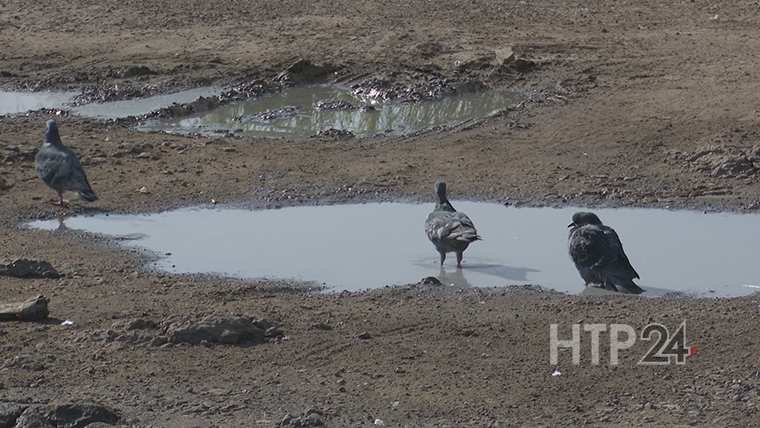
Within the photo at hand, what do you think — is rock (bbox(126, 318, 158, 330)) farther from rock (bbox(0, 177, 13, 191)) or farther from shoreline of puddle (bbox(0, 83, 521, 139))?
shoreline of puddle (bbox(0, 83, 521, 139))

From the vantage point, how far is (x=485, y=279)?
11.5m

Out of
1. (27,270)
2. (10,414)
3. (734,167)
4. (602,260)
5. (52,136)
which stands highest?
(52,136)

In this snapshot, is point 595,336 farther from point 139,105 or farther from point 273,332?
point 139,105

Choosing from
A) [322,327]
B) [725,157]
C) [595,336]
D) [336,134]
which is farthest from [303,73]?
[595,336]

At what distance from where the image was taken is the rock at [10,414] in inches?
333

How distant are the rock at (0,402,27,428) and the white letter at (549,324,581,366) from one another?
116 inches

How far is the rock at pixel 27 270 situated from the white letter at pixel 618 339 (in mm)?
4147

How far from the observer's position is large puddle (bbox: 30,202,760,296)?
1145 cm

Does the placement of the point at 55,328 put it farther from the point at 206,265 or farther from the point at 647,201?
the point at 647,201

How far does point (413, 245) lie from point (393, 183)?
1822 millimetres

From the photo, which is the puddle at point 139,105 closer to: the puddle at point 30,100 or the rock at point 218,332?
the puddle at point 30,100

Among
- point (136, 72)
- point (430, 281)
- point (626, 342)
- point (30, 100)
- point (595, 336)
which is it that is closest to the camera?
point (626, 342)

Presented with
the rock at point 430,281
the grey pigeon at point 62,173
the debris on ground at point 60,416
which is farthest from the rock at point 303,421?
the grey pigeon at point 62,173

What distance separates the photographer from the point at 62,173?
1385cm
